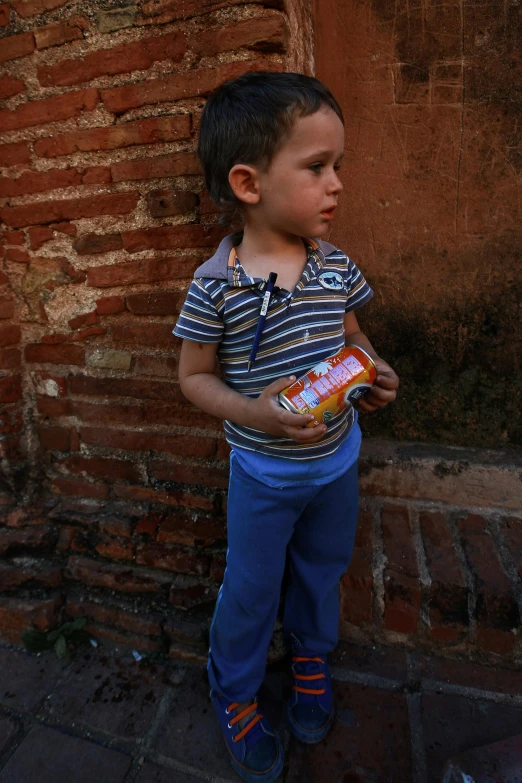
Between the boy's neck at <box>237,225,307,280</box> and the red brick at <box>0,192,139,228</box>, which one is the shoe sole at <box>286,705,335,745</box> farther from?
the red brick at <box>0,192,139,228</box>

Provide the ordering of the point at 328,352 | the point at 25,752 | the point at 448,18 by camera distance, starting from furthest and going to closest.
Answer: the point at 448,18
the point at 25,752
the point at 328,352

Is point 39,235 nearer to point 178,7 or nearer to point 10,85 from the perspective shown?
point 10,85

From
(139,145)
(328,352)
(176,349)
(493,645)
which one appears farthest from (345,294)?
(493,645)

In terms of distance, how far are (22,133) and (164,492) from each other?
1.31 m

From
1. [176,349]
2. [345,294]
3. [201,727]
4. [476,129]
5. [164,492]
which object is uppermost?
[476,129]

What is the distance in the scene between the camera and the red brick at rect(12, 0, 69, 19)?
152 cm

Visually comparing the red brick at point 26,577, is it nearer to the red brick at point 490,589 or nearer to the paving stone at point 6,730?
the paving stone at point 6,730

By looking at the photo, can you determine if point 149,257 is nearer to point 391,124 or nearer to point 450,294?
point 391,124

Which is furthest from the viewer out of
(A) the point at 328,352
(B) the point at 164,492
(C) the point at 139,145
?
(B) the point at 164,492

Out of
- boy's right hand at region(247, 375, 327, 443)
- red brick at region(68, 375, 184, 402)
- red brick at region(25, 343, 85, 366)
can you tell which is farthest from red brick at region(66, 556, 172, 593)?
boy's right hand at region(247, 375, 327, 443)

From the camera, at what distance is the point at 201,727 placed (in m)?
1.47

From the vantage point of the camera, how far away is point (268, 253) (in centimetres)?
125

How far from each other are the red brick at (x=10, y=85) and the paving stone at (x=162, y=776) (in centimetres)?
206

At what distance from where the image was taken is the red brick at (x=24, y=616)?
175cm
